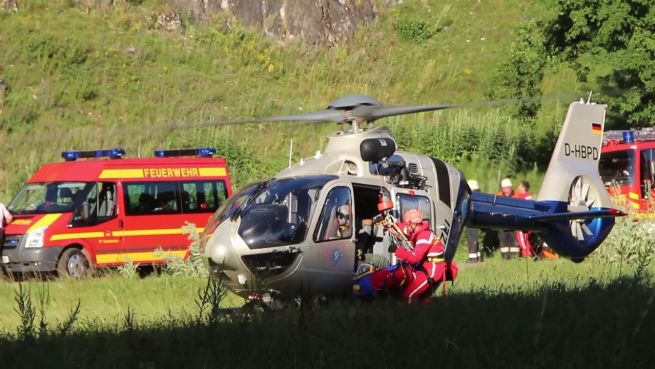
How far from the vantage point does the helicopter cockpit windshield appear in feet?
41.3

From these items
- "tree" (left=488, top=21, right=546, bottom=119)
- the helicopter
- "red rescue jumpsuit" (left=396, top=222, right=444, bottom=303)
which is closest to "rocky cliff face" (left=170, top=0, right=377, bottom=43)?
"tree" (left=488, top=21, right=546, bottom=119)

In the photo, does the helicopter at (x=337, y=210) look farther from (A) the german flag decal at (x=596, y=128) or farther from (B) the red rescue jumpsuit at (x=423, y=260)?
(A) the german flag decal at (x=596, y=128)

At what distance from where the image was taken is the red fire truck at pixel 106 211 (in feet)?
65.9

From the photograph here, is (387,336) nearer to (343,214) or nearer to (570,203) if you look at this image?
(343,214)

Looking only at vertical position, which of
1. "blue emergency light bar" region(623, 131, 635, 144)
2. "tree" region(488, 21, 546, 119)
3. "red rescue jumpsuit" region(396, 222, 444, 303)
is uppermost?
"tree" region(488, 21, 546, 119)

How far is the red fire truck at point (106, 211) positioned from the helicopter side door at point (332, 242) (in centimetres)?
774

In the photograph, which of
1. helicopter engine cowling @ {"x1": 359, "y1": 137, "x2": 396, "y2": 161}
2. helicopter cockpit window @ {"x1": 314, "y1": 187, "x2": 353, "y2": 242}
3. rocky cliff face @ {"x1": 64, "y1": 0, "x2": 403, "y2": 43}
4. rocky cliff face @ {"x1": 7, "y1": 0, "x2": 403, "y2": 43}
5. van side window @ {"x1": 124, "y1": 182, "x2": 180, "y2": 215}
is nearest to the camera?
helicopter cockpit window @ {"x1": 314, "y1": 187, "x2": 353, "y2": 242}

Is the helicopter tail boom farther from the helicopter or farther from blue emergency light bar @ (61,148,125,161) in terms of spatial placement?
blue emergency light bar @ (61,148,125,161)

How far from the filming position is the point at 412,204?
13664 millimetres

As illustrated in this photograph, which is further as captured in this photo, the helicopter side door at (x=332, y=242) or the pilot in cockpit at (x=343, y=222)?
the pilot in cockpit at (x=343, y=222)

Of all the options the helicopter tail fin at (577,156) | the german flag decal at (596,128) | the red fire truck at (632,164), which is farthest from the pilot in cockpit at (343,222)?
the red fire truck at (632,164)

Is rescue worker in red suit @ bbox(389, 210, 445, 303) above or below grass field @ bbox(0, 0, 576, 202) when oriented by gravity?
below

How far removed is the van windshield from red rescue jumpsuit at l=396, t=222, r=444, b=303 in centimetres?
949

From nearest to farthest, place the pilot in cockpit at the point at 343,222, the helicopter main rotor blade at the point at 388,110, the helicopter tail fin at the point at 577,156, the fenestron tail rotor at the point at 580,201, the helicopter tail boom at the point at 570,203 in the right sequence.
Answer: the helicopter main rotor blade at the point at 388,110, the pilot in cockpit at the point at 343,222, the helicopter tail boom at the point at 570,203, the fenestron tail rotor at the point at 580,201, the helicopter tail fin at the point at 577,156
